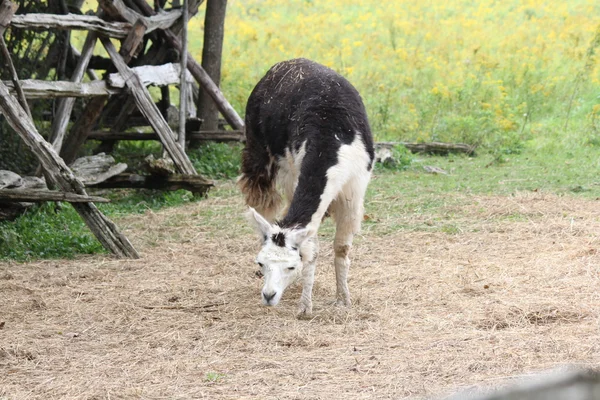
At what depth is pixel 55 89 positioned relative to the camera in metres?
9.77

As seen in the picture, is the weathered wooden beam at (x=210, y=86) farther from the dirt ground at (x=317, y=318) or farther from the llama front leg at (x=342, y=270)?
the llama front leg at (x=342, y=270)

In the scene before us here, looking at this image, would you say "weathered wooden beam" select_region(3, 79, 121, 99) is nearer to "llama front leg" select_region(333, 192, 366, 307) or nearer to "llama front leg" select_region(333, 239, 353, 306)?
"llama front leg" select_region(333, 192, 366, 307)

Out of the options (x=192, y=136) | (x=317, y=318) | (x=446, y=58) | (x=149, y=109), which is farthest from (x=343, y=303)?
(x=446, y=58)

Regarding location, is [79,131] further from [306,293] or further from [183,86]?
[306,293]

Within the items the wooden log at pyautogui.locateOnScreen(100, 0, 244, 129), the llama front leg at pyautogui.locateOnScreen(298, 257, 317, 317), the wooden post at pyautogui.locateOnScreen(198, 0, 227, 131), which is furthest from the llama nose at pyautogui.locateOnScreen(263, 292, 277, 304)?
the wooden post at pyautogui.locateOnScreen(198, 0, 227, 131)

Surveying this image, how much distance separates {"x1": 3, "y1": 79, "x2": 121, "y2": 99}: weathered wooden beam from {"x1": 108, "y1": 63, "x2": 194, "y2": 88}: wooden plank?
1.94 feet

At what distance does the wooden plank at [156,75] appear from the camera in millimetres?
11327

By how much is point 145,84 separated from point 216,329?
6853 millimetres

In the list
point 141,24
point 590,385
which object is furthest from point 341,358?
point 141,24

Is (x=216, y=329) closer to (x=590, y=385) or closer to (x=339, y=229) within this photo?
(x=339, y=229)

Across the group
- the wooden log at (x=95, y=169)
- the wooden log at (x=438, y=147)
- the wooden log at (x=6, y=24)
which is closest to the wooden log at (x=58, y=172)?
the wooden log at (x=6, y=24)

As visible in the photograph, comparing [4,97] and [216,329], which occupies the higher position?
[4,97]

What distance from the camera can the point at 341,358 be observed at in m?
5.38

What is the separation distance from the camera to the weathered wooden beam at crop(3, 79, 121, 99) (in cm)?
949
